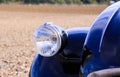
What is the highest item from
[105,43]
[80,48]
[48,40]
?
[105,43]

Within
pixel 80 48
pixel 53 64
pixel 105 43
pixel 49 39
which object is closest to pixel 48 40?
pixel 49 39

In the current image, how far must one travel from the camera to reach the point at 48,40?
2969mm

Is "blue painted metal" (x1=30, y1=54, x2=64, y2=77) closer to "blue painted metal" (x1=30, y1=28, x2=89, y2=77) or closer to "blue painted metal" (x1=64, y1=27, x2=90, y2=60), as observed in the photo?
"blue painted metal" (x1=30, y1=28, x2=89, y2=77)

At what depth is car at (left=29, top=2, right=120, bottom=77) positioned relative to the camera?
2.47 m

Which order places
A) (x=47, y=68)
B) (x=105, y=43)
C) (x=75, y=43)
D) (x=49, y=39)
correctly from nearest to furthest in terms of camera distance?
(x=105, y=43)
(x=49, y=39)
(x=47, y=68)
(x=75, y=43)

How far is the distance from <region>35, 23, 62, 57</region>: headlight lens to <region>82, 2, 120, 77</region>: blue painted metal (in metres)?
0.31

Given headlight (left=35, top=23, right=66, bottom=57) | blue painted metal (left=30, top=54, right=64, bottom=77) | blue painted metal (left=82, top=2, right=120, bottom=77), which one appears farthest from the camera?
blue painted metal (left=30, top=54, right=64, bottom=77)

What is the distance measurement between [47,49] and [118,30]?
0.62 meters

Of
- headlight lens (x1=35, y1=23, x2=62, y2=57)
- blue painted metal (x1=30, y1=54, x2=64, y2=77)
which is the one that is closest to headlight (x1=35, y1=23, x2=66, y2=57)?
headlight lens (x1=35, y1=23, x2=62, y2=57)

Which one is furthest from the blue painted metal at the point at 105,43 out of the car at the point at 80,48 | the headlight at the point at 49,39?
the headlight at the point at 49,39

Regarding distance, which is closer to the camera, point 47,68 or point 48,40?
point 48,40

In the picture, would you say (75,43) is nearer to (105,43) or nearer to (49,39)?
(49,39)

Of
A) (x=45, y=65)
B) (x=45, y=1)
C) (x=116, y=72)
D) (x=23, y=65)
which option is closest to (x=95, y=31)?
(x=116, y=72)

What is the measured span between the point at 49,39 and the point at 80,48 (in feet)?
1.25
